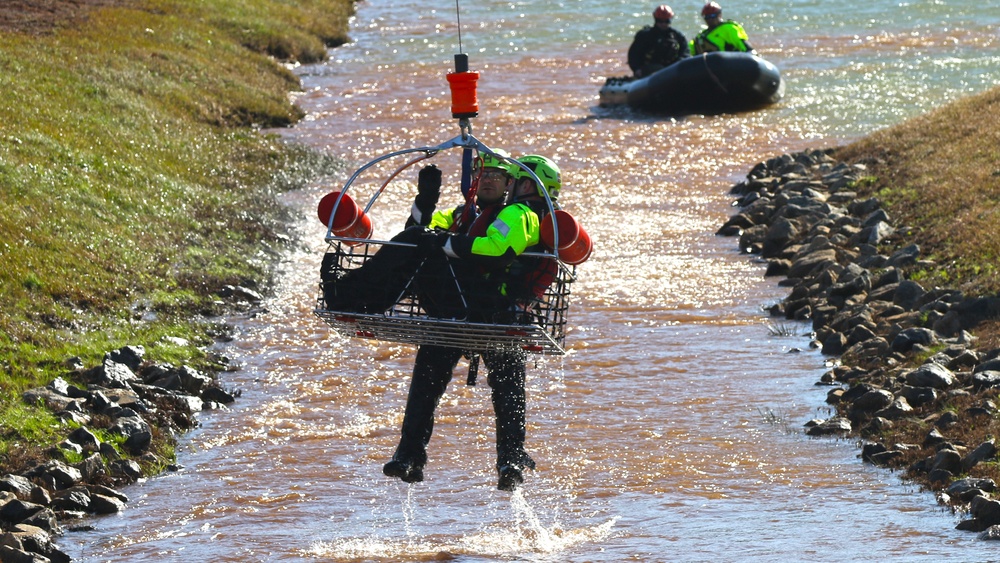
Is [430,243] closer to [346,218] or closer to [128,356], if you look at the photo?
[346,218]

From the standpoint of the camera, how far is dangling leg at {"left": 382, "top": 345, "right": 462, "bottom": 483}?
33.8 feet

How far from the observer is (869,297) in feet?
52.7

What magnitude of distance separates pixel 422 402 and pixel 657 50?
21.0 metres

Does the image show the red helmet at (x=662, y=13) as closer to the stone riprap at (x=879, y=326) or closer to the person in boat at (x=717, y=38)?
the person in boat at (x=717, y=38)

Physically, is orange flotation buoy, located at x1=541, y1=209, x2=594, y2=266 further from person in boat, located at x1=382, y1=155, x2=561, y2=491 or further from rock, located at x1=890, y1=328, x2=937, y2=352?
rock, located at x1=890, y1=328, x2=937, y2=352

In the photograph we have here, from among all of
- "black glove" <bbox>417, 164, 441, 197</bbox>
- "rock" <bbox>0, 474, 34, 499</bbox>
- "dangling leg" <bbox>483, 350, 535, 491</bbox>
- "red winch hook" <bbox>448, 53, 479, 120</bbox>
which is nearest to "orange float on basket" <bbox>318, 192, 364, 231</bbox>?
"black glove" <bbox>417, 164, 441, 197</bbox>

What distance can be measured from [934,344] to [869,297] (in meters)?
2.12

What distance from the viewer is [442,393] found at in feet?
33.9

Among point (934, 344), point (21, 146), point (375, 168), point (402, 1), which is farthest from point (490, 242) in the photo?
point (402, 1)

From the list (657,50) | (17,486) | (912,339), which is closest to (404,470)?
(17,486)

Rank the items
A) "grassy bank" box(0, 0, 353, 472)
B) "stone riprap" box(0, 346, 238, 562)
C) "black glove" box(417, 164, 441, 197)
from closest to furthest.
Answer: "black glove" box(417, 164, 441, 197)
"stone riprap" box(0, 346, 238, 562)
"grassy bank" box(0, 0, 353, 472)

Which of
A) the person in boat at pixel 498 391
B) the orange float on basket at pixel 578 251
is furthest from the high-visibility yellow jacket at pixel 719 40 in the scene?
the orange float on basket at pixel 578 251

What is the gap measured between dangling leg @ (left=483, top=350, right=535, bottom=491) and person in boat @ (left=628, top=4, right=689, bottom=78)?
2058cm

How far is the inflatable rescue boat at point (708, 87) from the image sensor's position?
94.9 feet
